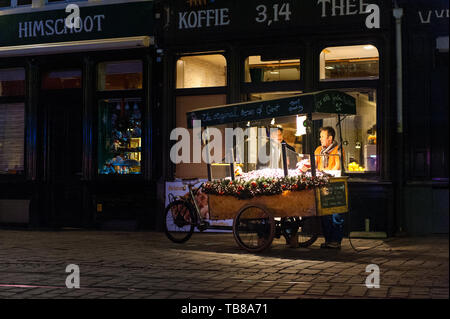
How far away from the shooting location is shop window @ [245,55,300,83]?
45.4 ft

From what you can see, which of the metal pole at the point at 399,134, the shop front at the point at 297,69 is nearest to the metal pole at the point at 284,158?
the shop front at the point at 297,69

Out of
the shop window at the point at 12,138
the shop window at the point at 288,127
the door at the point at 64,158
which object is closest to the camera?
the shop window at the point at 288,127

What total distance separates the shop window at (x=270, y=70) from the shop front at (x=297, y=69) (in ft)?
0.07

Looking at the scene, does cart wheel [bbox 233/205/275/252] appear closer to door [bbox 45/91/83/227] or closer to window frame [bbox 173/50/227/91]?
window frame [bbox 173/50/227/91]

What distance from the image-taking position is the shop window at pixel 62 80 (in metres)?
15.6

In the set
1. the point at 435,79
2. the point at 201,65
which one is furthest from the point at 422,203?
the point at 435,79

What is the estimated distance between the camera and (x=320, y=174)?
10633 millimetres

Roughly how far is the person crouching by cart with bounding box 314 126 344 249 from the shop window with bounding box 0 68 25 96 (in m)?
7.77

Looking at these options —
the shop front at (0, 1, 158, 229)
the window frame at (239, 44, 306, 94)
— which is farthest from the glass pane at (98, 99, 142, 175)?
the window frame at (239, 44, 306, 94)

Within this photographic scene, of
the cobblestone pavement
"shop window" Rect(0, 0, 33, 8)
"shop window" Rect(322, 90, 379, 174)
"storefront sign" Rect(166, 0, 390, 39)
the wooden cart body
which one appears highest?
"shop window" Rect(0, 0, 33, 8)

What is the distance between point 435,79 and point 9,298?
4496 millimetres

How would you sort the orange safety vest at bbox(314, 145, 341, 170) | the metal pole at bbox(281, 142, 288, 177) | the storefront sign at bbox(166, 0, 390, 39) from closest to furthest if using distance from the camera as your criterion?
the metal pole at bbox(281, 142, 288, 177) < the orange safety vest at bbox(314, 145, 341, 170) < the storefront sign at bbox(166, 0, 390, 39)

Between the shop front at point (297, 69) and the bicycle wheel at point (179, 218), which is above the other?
the shop front at point (297, 69)

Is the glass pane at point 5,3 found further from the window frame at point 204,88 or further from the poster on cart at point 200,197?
the poster on cart at point 200,197
